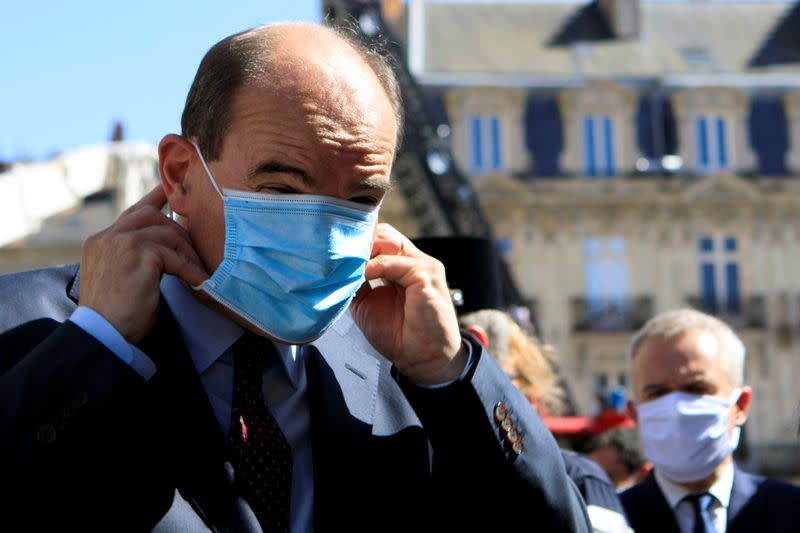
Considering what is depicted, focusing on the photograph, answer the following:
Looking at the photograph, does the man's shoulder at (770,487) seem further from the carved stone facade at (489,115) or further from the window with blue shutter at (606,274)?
the window with blue shutter at (606,274)

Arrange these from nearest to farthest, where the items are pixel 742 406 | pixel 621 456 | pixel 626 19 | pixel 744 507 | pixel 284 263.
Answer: pixel 284 263 → pixel 744 507 → pixel 742 406 → pixel 621 456 → pixel 626 19

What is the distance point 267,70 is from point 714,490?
2582 millimetres

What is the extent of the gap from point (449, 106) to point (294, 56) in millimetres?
29702

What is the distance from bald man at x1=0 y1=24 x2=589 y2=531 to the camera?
2.06m

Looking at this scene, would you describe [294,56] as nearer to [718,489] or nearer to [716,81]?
[718,489]

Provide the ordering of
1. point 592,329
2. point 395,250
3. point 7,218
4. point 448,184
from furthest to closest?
point 592,329 → point 448,184 → point 7,218 → point 395,250

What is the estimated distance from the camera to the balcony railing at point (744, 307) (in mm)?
31750

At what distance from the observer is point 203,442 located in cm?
221

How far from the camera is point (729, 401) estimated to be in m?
4.32

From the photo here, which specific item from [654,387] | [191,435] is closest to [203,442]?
[191,435]

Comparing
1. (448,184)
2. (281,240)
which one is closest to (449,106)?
(448,184)

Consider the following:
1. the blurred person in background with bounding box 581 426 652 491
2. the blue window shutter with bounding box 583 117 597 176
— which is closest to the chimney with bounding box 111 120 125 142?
the blue window shutter with bounding box 583 117 597 176

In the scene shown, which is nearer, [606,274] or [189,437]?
[189,437]

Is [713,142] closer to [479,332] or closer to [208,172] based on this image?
[479,332]
